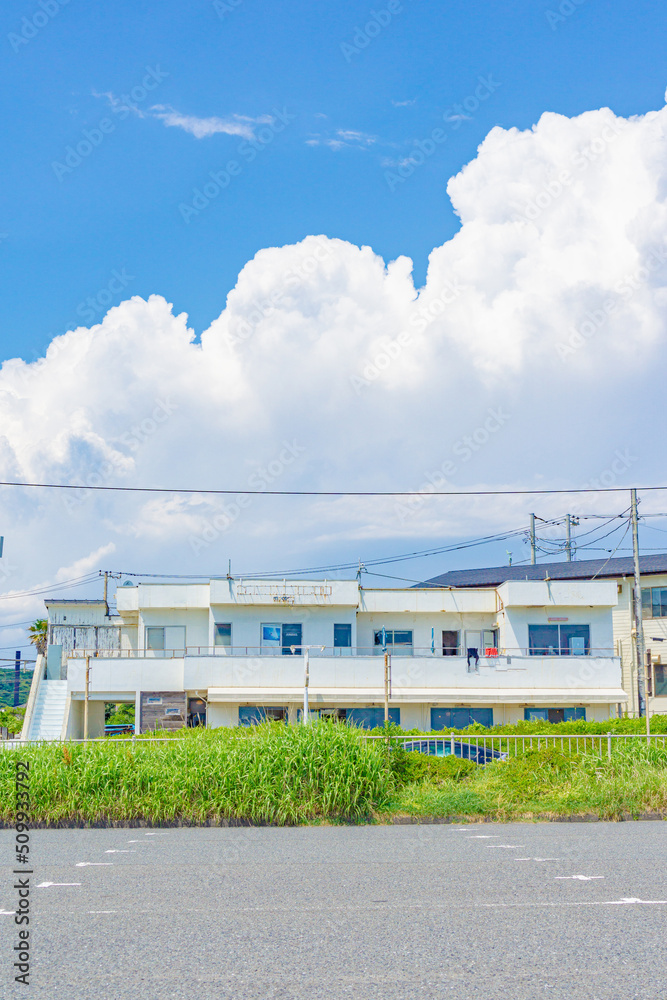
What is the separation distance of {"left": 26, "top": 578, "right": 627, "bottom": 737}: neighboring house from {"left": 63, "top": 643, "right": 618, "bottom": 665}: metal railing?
0.08m

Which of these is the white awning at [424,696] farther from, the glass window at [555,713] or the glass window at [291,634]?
the glass window at [291,634]

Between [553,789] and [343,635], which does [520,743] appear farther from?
[343,635]

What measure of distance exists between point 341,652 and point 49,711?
11341mm

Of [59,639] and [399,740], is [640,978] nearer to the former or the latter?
[399,740]

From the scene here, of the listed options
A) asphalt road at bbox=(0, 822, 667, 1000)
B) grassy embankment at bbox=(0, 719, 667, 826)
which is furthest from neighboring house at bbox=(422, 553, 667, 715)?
asphalt road at bbox=(0, 822, 667, 1000)

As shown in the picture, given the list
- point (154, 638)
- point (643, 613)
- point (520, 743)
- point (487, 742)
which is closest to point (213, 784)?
point (487, 742)

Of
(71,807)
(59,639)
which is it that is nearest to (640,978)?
(71,807)

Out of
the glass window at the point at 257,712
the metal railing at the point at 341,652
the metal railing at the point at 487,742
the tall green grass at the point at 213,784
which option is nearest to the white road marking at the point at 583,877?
the tall green grass at the point at 213,784

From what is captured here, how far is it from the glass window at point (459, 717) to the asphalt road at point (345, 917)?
21.8 metres

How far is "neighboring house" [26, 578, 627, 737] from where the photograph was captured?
32.4 metres

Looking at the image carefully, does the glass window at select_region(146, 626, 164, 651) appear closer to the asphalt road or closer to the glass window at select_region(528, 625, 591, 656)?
the glass window at select_region(528, 625, 591, 656)

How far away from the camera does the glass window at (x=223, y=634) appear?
34.9 m

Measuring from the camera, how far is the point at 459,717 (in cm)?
3328

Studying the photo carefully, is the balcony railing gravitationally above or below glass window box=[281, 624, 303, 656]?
below
